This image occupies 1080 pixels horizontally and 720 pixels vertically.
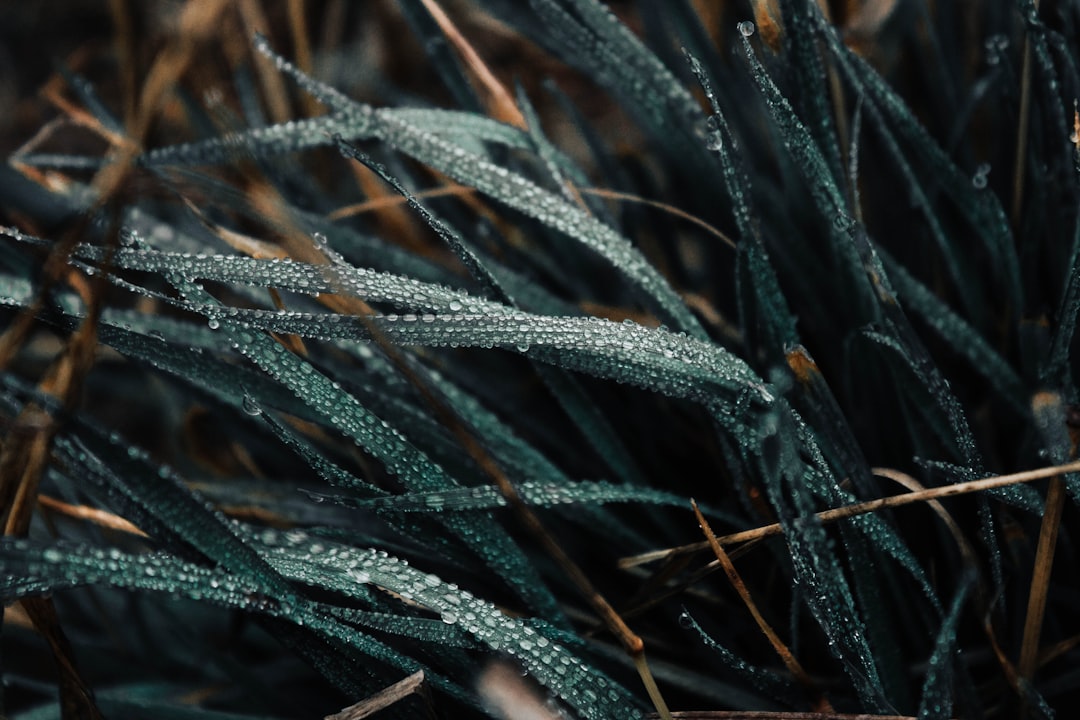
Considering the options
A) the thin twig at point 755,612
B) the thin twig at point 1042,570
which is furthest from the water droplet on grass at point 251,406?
the thin twig at point 1042,570

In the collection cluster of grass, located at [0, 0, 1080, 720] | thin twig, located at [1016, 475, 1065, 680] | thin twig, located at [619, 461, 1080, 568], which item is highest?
cluster of grass, located at [0, 0, 1080, 720]

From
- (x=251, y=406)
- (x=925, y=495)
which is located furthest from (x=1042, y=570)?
(x=251, y=406)

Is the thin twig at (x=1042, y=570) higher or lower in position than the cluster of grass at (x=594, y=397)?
lower

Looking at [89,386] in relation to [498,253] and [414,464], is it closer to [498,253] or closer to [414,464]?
[498,253]

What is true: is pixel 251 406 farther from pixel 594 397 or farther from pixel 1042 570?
pixel 1042 570

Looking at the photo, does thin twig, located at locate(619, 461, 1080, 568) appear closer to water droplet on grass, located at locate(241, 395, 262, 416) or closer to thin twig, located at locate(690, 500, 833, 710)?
thin twig, located at locate(690, 500, 833, 710)

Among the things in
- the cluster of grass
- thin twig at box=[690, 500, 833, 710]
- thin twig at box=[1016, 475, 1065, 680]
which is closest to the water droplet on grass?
the cluster of grass

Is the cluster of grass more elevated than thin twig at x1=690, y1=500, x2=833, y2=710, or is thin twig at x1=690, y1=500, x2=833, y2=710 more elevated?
the cluster of grass

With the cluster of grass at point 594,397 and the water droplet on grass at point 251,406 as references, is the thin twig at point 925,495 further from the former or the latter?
the water droplet on grass at point 251,406
